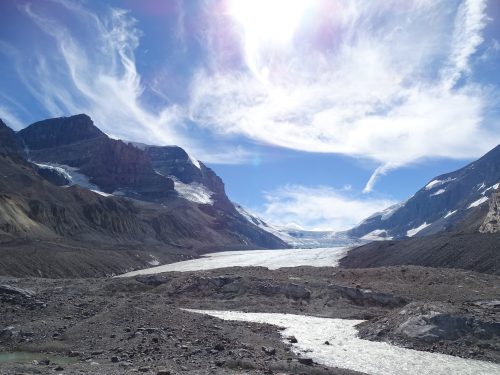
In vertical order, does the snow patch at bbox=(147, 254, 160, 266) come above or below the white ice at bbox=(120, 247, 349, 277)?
above

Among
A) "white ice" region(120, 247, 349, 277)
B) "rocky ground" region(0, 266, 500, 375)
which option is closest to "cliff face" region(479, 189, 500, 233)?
"white ice" region(120, 247, 349, 277)

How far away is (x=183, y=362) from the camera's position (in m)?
23.4

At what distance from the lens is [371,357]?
2725cm

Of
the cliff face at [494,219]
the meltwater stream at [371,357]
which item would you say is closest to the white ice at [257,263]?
the cliff face at [494,219]

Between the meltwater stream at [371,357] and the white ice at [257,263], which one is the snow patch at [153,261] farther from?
the meltwater stream at [371,357]

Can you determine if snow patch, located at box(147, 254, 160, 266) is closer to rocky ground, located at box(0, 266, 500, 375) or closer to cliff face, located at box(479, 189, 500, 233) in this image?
cliff face, located at box(479, 189, 500, 233)

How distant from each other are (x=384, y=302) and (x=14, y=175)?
17670 centimetres

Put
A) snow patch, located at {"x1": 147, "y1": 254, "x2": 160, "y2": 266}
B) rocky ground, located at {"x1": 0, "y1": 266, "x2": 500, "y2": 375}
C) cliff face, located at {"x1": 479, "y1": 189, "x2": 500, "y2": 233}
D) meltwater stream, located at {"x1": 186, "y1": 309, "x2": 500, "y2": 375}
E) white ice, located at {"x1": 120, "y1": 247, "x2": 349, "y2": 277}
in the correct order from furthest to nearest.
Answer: snow patch, located at {"x1": 147, "y1": 254, "x2": 160, "y2": 266} < white ice, located at {"x1": 120, "y1": 247, "x2": 349, "y2": 277} < cliff face, located at {"x1": 479, "y1": 189, "x2": 500, "y2": 233} < meltwater stream, located at {"x1": 186, "y1": 309, "x2": 500, "y2": 375} < rocky ground, located at {"x1": 0, "y1": 266, "x2": 500, "y2": 375}

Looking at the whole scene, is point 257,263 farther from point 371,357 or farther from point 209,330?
point 371,357

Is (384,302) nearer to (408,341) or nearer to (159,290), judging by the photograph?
(408,341)

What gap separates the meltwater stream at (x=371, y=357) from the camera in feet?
81.6

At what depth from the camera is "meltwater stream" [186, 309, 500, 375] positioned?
24.9 metres

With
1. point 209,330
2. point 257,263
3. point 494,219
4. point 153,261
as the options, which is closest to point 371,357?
point 209,330

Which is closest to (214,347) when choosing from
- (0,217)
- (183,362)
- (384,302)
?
(183,362)
